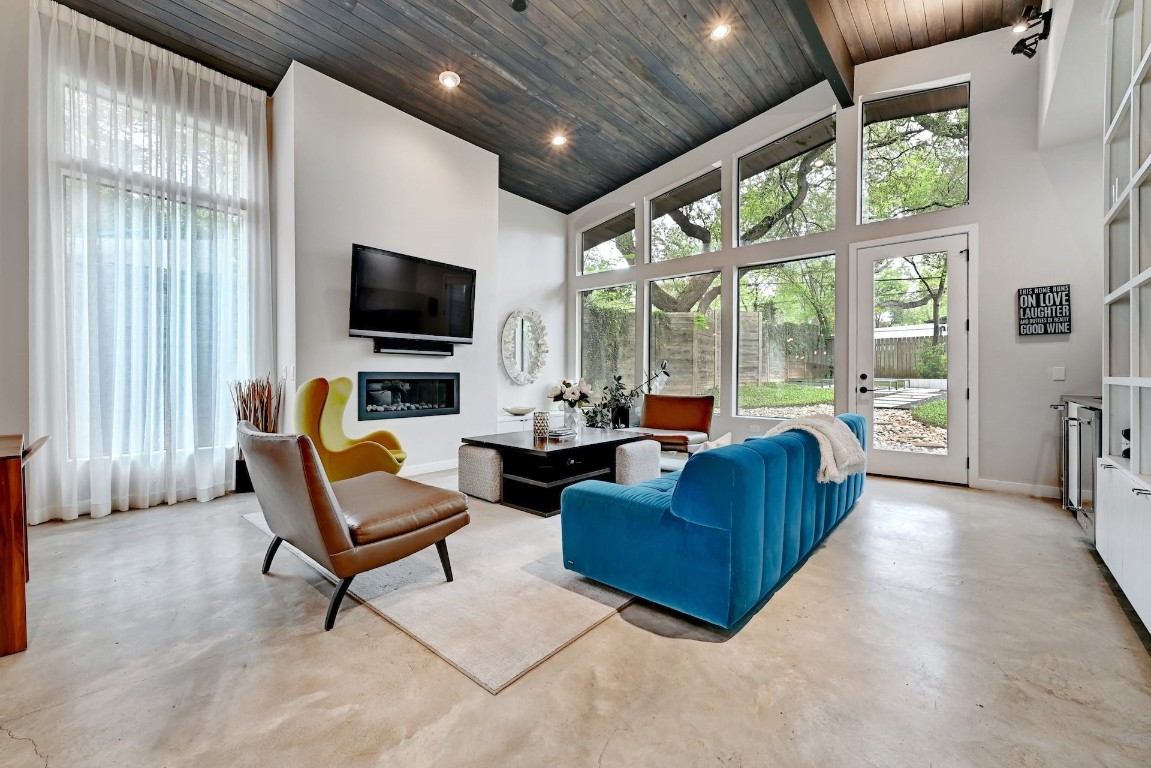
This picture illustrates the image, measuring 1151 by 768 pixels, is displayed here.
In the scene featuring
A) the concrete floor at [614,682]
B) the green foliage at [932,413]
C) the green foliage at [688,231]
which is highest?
the green foliage at [688,231]

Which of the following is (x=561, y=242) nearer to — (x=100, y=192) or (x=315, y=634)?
(x=100, y=192)

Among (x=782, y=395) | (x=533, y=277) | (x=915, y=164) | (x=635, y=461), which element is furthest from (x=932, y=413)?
(x=533, y=277)

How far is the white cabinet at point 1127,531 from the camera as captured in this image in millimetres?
1810

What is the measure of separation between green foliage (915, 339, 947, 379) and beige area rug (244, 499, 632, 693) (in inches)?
149

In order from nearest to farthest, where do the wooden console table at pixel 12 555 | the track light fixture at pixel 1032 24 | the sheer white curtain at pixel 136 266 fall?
the wooden console table at pixel 12 555 → the sheer white curtain at pixel 136 266 → the track light fixture at pixel 1032 24

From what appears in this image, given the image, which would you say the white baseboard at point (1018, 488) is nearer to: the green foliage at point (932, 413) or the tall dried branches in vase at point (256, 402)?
the green foliage at point (932, 413)

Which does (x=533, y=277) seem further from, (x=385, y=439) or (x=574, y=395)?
(x=385, y=439)

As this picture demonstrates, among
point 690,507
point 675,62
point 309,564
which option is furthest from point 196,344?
point 675,62

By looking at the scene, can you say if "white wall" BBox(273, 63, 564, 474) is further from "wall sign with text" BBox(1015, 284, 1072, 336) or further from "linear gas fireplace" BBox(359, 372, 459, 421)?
"wall sign with text" BBox(1015, 284, 1072, 336)

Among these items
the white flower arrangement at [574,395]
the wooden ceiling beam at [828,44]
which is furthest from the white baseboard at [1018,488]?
the wooden ceiling beam at [828,44]

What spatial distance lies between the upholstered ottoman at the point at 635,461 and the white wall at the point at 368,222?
1.64 metres

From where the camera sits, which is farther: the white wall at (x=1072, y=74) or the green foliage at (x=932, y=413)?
the green foliage at (x=932, y=413)

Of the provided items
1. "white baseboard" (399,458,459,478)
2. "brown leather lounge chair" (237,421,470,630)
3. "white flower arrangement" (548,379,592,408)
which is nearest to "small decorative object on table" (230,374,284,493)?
"white baseboard" (399,458,459,478)

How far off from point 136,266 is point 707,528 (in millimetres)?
4314
